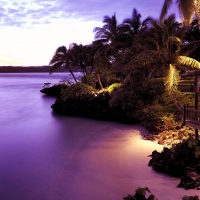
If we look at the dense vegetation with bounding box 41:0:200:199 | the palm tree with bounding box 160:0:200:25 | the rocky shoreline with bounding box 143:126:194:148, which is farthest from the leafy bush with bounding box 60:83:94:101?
the palm tree with bounding box 160:0:200:25

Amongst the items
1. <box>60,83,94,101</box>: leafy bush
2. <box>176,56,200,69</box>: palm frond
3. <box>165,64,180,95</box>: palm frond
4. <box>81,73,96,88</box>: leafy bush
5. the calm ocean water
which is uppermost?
<box>176,56,200,69</box>: palm frond

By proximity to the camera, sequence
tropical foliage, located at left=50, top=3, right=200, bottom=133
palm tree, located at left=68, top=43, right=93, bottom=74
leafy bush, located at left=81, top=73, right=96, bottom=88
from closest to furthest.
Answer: tropical foliage, located at left=50, top=3, right=200, bottom=133, leafy bush, located at left=81, top=73, right=96, bottom=88, palm tree, located at left=68, top=43, right=93, bottom=74

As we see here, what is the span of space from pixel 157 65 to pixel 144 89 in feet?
8.39

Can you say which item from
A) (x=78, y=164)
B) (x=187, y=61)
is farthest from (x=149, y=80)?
(x=78, y=164)

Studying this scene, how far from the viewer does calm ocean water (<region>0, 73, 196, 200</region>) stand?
6895 mm

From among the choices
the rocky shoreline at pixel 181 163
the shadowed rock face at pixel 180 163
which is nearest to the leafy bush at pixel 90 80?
the rocky shoreline at pixel 181 163

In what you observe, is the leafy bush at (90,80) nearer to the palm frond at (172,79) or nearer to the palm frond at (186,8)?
the palm frond at (172,79)

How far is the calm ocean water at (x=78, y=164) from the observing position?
6895mm

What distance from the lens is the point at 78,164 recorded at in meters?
8.81

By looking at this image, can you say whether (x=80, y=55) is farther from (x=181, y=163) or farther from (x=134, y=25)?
(x=181, y=163)

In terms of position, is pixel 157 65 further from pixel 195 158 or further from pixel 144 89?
pixel 195 158

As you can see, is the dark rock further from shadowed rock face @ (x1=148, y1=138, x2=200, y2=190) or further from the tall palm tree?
the tall palm tree

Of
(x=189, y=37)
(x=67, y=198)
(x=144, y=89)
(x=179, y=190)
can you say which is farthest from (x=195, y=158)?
(x=189, y=37)

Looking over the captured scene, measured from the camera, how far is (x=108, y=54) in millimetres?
23359
